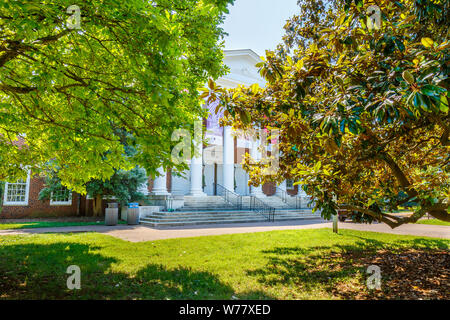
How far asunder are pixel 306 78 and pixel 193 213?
1231 cm

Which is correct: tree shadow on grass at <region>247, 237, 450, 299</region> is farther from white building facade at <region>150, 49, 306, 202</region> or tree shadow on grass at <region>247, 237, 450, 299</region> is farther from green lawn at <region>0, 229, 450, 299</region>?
white building facade at <region>150, 49, 306, 202</region>

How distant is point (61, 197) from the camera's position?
15531 millimetres

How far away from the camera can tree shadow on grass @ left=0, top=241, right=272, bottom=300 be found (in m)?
3.96

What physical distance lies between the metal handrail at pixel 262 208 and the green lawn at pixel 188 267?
27.7 ft

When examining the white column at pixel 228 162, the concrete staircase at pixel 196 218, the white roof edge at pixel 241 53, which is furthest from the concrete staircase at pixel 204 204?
the white roof edge at pixel 241 53

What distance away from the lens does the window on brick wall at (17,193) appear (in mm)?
16266

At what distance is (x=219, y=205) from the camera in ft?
60.8

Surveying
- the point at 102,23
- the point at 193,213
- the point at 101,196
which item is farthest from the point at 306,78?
the point at 101,196

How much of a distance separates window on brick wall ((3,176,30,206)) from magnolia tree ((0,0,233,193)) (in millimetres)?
12160

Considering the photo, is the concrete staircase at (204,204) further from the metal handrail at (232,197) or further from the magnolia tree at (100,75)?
the magnolia tree at (100,75)

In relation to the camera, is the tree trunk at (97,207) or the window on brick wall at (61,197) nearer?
the window on brick wall at (61,197)

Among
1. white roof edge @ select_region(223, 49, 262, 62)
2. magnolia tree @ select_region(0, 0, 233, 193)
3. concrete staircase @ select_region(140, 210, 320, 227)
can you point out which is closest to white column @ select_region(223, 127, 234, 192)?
concrete staircase @ select_region(140, 210, 320, 227)

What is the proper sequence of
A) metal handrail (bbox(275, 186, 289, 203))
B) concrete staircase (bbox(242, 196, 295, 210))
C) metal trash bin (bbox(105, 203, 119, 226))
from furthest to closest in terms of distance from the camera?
metal handrail (bbox(275, 186, 289, 203))
concrete staircase (bbox(242, 196, 295, 210))
metal trash bin (bbox(105, 203, 119, 226))

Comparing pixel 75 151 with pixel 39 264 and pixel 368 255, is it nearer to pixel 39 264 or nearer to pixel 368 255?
pixel 39 264
